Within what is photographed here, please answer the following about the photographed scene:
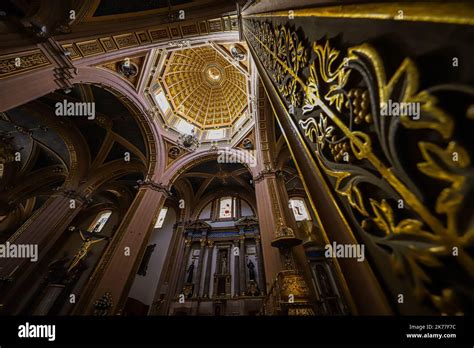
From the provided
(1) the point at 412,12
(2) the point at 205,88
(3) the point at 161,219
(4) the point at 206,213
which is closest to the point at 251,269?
(4) the point at 206,213

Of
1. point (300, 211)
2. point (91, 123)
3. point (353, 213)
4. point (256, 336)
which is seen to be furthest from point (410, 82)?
point (91, 123)

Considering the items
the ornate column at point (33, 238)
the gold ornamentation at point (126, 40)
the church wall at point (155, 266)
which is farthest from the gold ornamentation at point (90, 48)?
the church wall at point (155, 266)

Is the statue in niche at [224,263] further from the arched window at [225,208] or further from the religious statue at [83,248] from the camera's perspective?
the religious statue at [83,248]

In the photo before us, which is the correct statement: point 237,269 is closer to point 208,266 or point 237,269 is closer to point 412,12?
point 208,266

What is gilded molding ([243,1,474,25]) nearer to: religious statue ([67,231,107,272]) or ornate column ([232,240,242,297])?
ornate column ([232,240,242,297])

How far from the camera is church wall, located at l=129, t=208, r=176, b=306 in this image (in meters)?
8.36

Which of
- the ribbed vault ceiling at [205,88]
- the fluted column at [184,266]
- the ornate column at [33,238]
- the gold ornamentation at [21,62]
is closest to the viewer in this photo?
the gold ornamentation at [21,62]

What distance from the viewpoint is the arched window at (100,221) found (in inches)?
445

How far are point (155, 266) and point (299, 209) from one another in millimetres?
8086

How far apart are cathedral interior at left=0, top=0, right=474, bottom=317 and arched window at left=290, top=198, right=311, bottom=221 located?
95 mm

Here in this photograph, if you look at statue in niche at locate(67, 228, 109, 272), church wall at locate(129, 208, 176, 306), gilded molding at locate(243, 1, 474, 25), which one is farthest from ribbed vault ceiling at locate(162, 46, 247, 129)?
gilded molding at locate(243, 1, 474, 25)

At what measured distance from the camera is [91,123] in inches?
323

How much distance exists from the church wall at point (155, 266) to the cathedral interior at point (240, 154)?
0.34ft

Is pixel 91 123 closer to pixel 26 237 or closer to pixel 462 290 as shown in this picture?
pixel 26 237
